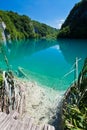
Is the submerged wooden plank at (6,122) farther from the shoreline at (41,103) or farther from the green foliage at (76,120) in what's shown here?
the shoreline at (41,103)

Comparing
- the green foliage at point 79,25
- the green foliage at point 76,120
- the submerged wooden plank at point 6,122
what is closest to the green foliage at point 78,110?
the green foliage at point 76,120

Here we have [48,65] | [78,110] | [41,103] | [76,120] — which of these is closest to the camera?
[76,120]

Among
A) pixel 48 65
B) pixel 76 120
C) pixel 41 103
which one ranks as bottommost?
pixel 76 120

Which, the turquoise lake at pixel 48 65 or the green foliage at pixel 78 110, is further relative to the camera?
the turquoise lake at pixel 48 65

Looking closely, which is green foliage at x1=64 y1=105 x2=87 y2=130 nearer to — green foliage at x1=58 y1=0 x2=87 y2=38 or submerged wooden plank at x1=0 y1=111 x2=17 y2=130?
submerged wooden plank at x1=0 y1=111 x2=17 y2=130

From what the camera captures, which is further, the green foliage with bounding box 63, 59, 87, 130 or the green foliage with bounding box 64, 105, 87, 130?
the green foliage with bounding box 63, 59, 87, 130

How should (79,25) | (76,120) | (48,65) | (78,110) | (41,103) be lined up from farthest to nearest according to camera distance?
(79,25) → (48,65) → (41,103) → (78,110) → (76,120)

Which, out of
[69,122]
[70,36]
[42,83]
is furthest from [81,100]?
[70,36]

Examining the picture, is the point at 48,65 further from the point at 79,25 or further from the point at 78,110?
the point at 79,25

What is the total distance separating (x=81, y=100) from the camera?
6422 millimetres

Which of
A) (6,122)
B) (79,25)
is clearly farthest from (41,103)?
(79,25)

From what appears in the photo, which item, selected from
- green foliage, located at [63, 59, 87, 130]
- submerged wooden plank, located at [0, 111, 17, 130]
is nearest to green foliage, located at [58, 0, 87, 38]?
green foliage, located at [63, 59, 87, 130]

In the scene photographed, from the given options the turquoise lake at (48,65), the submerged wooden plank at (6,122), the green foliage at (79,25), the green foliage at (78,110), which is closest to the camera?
the green foliage at (78,110)

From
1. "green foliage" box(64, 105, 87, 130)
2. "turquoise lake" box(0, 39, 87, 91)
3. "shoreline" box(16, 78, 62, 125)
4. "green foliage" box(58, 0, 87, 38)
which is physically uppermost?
"green foliage" box(58, 0, 87, 38)
